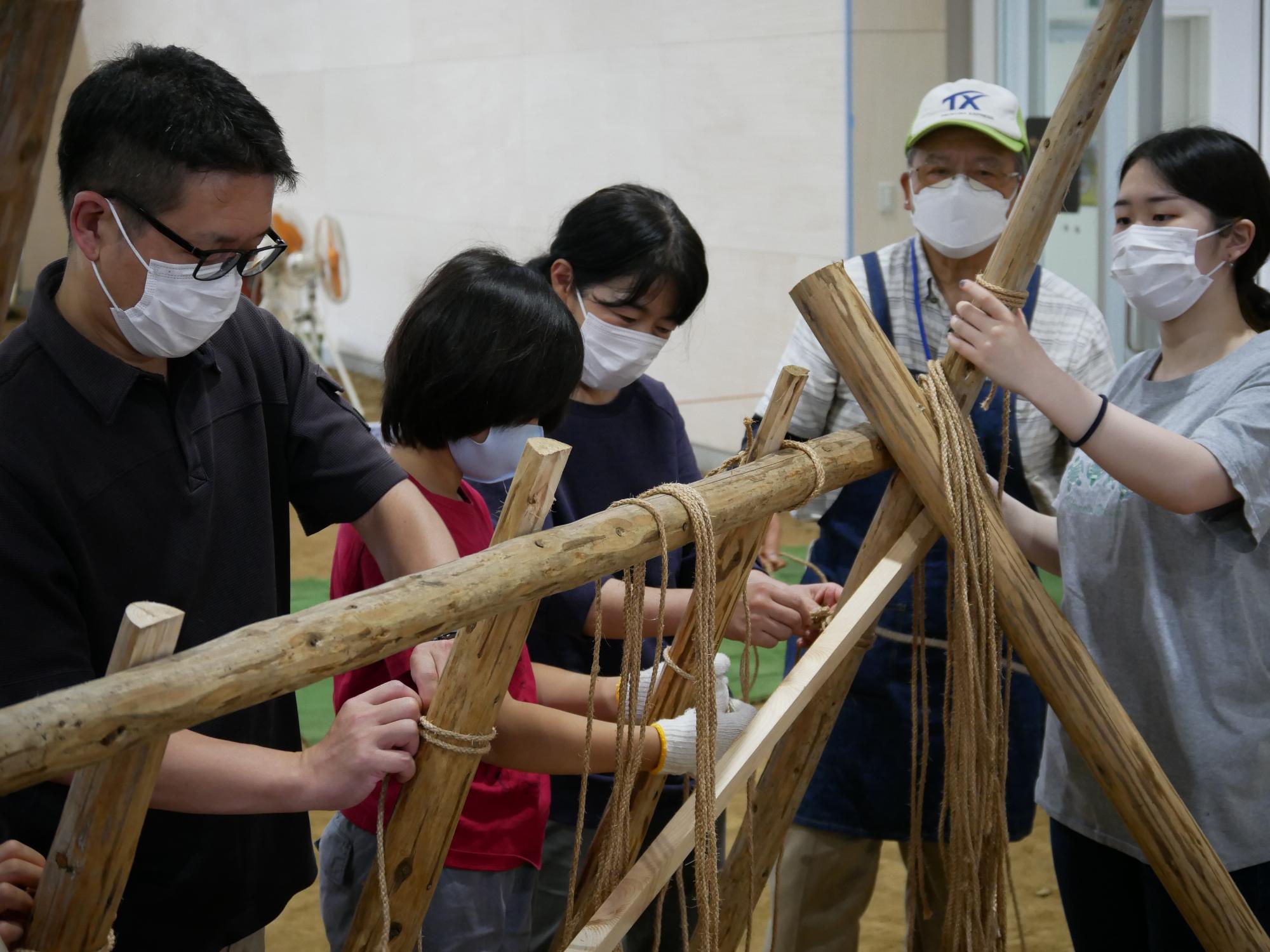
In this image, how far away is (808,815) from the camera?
2.28 m

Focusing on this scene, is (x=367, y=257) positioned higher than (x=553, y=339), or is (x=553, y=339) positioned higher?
(x=553, y=339)

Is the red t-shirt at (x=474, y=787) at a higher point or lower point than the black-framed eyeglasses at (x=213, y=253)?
lower

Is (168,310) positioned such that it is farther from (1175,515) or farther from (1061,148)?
(1175,515)

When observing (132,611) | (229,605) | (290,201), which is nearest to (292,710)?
(229,605)

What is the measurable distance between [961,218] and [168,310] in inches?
54.9

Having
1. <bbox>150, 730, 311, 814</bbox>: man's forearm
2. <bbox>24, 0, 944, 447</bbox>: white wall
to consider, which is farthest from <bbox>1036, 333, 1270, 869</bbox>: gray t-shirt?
<bbox>24, 0, 944, 447</bbox>: white wall

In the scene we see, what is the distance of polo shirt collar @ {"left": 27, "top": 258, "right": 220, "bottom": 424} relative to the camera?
1.24 m

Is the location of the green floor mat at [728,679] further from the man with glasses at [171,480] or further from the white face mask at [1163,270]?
the man with glasses at [171,480]

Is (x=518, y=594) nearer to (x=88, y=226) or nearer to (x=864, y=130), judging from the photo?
(x=88, y=226)

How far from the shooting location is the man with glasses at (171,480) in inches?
46.2

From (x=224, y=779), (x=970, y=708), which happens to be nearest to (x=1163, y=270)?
(x=970, y=708)

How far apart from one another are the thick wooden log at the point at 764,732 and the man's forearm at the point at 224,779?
40 centimetres

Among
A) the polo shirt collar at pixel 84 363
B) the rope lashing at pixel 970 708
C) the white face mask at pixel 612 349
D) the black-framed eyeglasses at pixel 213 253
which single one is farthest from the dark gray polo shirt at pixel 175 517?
the rope lashing at pixel 970 708

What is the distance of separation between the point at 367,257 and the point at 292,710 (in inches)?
308
